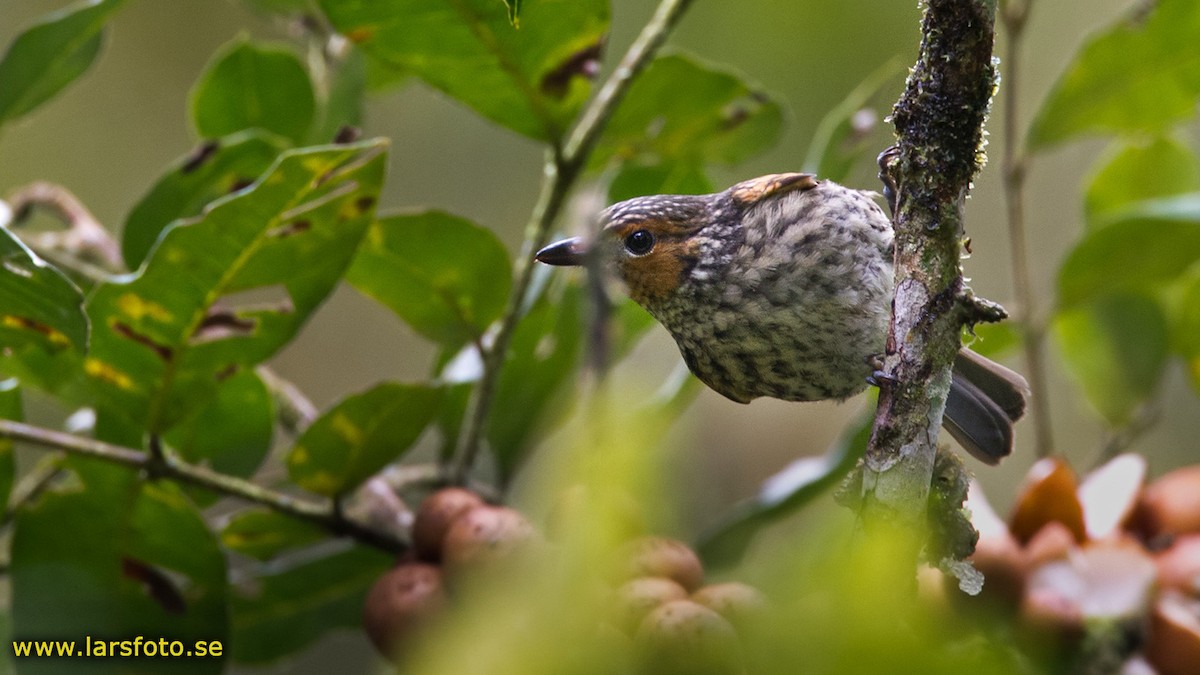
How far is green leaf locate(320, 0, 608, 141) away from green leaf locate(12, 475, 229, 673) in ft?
2.53

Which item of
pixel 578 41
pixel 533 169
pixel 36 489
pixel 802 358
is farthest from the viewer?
pixel 533 169

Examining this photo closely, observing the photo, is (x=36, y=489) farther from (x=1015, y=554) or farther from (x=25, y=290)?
(x=1015, y=554)

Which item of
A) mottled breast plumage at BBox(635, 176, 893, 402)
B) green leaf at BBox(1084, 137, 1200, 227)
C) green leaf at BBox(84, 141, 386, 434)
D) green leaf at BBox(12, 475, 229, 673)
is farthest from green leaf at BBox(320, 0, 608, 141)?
green leaf at BBox(1084, 137, 1200, 227)

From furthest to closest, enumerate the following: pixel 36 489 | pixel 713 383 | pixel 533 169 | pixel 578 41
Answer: pixel 533 169
pixel 36 489
pixel 578 41
pixel 713 383

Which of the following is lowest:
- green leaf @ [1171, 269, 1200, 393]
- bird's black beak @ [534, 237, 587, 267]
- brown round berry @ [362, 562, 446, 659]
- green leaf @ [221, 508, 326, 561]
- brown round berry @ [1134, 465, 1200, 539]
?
green leaf @ [221, 508, 326, 561]

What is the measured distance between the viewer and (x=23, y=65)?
77.5 inches

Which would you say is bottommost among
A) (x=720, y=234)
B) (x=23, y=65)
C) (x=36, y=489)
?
(x=36, y=489)

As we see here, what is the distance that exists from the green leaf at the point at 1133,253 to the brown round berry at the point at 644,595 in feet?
3.89

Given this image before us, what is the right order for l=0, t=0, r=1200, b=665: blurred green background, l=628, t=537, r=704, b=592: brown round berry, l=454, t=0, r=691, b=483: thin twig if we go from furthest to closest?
l=0, t=0, r=1200, b=665: blurred green background, l=454, t=0, r=691, b=483: thin twig, l=628, t=537, r=704, b=592: brown round berry

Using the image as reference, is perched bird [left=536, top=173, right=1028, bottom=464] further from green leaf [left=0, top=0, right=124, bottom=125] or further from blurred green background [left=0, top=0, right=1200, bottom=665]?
blurred green background [left=0, top=0, right=1200, bottom=665]

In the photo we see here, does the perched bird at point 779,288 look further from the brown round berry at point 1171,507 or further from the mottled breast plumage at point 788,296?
the brown round berry at point 1171,507

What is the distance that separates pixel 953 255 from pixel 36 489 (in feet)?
5.18

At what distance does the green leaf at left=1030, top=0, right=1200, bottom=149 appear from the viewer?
2.15 metres

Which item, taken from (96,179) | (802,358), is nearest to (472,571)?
(802,358)
